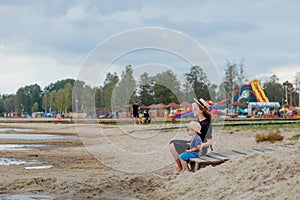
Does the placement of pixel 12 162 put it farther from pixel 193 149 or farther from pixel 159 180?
pixel 193 149

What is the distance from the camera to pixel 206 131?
30.7 feet

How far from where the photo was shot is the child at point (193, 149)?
8.88 metres

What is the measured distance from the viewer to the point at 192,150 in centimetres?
895

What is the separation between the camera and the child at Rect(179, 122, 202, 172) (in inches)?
349

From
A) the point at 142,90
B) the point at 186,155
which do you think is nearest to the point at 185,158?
the point at 186,155

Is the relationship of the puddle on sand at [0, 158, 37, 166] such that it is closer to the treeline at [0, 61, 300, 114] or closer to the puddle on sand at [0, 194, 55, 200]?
the treeline at [0, 61, 300, 114]

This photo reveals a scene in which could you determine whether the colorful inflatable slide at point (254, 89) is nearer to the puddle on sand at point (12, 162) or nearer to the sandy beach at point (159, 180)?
the puddle on sand at point (12, 162)

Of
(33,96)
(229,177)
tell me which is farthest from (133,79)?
(33,96)

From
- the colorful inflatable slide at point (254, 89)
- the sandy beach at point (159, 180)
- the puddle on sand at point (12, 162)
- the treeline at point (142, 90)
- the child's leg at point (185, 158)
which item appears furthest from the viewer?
the colorful inflatable slide at point (254, 89)

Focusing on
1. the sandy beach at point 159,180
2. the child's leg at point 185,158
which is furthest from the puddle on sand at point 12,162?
the child's leg at point 185,158

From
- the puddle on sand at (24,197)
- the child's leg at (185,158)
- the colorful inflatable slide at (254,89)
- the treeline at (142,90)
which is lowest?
the puddle on sand at (24,197)

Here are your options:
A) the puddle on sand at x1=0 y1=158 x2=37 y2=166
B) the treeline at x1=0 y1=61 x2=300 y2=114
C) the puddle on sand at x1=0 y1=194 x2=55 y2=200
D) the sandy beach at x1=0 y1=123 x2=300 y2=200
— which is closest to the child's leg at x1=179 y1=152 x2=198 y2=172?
the sandy beach at x1=0 y1=123 x2=300 y2=200

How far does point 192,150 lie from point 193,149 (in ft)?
0.09

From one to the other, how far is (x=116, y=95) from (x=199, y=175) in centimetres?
951
